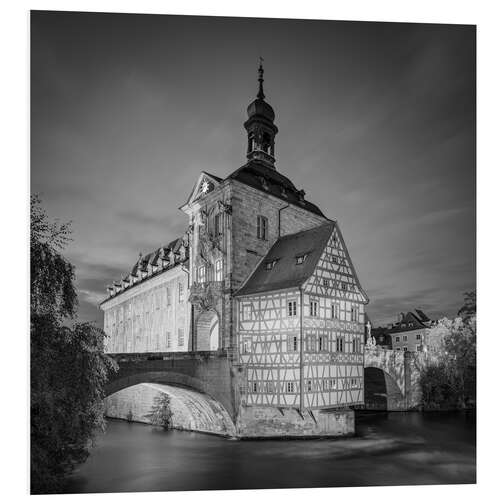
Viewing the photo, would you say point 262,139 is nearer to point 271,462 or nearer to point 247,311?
point 247,311

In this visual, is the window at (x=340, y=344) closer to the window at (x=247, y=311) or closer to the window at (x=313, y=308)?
the window at (x=313, y=308)

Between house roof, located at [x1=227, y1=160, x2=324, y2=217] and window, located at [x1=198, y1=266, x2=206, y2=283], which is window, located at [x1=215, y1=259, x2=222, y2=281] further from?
house roof, located at [x1=227, y1=160, x2=324, y2=217]

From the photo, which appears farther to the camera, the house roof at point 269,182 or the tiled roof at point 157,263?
the tiled roof at point 157,263

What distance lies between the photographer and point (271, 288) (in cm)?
1825

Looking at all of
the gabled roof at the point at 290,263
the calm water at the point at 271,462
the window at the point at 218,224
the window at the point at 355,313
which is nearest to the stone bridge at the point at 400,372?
the calm water at the point at 271,462

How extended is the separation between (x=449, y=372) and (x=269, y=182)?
1283cm

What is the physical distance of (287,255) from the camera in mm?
19484

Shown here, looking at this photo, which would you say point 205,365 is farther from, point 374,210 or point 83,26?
point 83,26

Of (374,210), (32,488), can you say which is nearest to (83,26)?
(374,210)

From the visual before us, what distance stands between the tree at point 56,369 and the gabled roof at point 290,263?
882 cm

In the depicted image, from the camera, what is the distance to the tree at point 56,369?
30.3ft

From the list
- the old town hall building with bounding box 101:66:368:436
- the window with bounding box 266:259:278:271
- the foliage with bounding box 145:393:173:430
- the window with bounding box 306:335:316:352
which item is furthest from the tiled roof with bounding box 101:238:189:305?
the window with bounding box 306:335:316:352

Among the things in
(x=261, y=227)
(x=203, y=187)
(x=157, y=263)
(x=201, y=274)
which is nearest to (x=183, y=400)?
(x=201, y=274)

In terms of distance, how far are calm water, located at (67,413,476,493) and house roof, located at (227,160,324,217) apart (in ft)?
29.5
